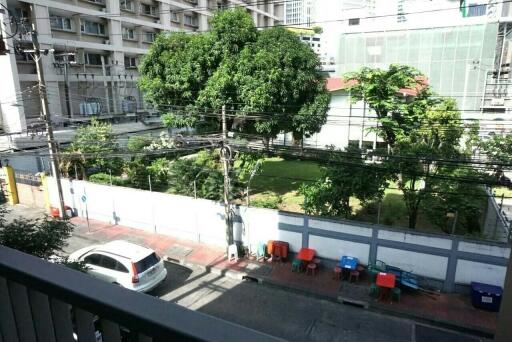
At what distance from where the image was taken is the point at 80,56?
2264 centimetres

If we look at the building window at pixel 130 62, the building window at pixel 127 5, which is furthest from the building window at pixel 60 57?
the building window at pixel 127 5

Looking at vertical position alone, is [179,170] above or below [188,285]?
above

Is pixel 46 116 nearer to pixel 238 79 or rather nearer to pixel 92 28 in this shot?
pixel 238 79

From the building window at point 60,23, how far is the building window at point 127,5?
479 cm

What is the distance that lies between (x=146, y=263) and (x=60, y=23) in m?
18.2

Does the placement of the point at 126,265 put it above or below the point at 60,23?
below

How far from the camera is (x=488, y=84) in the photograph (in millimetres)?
27781

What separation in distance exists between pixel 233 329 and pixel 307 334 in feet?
29.2

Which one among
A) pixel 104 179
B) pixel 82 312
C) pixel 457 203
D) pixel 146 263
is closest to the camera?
pixel 82 312

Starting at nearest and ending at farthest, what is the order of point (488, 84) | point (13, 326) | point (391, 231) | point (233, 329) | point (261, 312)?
1. point (233, 329)
2. point (13, 326)
3. point (261, 312)
4. point (391, 231)
5. point (488, 84)

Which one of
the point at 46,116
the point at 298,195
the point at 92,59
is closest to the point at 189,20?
the point at 92,59

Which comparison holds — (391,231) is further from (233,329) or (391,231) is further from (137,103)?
(137,103)

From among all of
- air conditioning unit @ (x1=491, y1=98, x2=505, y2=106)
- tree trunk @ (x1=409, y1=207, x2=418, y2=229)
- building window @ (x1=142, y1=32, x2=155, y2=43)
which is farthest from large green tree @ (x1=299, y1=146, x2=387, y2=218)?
building window @ (x1=142, y1=32, x2=155, y2=43)

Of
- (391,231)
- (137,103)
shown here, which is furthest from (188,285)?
(137,103)
